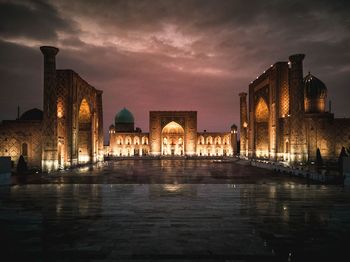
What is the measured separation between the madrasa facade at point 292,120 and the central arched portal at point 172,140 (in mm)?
Result: 18076

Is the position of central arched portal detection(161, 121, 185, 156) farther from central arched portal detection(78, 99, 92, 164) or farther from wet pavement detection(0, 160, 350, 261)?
wet pavement detection(0, 160, 350, 261)

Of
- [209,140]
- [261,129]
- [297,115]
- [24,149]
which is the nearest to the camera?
[297,115]

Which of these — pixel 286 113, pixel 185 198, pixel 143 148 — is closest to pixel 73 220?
pixel 185 198

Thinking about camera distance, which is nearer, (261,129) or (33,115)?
(33,115)

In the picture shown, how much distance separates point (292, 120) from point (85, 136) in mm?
19555

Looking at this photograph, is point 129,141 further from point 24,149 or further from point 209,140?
point 24,149

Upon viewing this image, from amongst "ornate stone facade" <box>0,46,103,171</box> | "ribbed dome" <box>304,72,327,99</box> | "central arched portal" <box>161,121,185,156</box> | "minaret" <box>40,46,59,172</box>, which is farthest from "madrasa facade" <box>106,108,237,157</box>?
"minaret" <box>40,46,59,172</box>

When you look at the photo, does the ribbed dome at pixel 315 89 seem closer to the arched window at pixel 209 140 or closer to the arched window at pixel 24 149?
the arched window at pixel 209 140

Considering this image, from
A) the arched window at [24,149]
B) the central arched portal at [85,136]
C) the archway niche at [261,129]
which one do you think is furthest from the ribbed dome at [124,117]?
the arched window at [24,149]

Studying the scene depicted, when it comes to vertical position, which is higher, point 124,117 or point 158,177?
point 124,117

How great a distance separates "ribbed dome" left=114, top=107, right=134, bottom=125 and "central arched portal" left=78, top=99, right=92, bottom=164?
95.9 feet

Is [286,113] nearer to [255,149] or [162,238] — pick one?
[255,149]

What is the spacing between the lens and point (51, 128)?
19781 mm

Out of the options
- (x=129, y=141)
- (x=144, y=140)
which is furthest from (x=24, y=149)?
(x=144, y=140)
